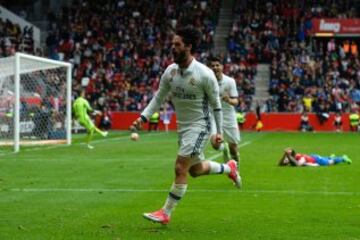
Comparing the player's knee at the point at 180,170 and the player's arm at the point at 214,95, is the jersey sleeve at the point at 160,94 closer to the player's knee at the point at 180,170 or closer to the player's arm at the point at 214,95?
the player's arm at the point at 214,95

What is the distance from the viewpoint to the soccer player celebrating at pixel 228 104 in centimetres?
1578

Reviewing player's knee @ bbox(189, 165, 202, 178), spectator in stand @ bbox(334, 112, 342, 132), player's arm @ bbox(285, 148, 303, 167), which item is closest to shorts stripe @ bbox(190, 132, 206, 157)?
player's knee @ bbox(189, 165, 202, 178)

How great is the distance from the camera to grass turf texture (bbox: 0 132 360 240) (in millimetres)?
9867

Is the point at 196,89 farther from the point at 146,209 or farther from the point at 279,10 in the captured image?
the point at 279,10

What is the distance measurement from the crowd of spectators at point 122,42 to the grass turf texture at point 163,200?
101ft

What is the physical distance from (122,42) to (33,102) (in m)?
27.1

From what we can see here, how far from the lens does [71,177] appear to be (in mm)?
17188

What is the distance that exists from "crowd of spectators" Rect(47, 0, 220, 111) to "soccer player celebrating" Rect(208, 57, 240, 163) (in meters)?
34.5

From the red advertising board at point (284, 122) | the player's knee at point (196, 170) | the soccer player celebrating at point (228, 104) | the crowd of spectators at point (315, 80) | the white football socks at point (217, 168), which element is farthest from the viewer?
the crowd of spectators at point (315, 80)

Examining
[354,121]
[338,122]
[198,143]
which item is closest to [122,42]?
[338,122]

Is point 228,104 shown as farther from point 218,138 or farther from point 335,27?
point 335,27

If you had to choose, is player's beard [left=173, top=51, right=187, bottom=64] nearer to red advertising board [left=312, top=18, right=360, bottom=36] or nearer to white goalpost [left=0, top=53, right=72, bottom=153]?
white goalpost [left=0, top=53, right=72, bottom=153]

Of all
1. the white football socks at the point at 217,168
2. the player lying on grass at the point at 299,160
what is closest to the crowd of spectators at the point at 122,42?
the player lying on grass at the point at 299,160

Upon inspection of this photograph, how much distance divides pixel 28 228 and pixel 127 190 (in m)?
4.77
